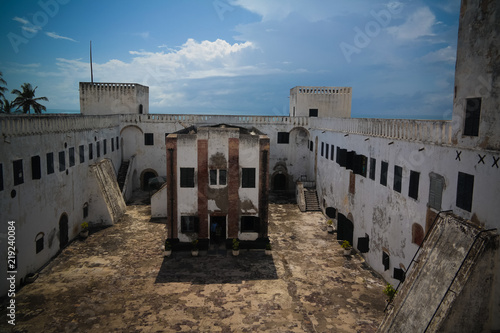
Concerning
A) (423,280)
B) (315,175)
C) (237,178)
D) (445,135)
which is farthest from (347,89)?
(423,280)

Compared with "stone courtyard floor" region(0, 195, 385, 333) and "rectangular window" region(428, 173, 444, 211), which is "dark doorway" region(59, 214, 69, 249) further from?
"rectangular window" region(428, 173, 444, 211)

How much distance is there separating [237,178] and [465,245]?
13.5m

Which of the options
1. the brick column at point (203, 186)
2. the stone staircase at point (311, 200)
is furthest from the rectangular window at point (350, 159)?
the brick column at point (203, 186)

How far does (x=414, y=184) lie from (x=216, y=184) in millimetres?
11780

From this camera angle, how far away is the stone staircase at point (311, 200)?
3238 cm

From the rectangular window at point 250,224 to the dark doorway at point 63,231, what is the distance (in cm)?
1193

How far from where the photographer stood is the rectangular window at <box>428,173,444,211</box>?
45.9 feet

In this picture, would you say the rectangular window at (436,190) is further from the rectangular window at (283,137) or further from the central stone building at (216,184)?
the rectangular window at (283,137)

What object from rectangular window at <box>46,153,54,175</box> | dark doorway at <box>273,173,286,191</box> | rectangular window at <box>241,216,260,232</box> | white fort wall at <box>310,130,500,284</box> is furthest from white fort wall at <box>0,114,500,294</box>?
dark doorway at <box>273,173,286,191</box>

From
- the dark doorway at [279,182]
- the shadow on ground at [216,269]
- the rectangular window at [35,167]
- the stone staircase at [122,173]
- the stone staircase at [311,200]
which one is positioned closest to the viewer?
the rectangular window at [35,167]

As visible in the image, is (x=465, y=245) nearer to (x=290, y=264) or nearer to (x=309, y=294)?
(x=309, y=294)

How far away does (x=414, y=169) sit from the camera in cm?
1590

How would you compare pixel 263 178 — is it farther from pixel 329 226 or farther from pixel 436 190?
Result: pixel 436 190

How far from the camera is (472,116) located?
489 inches
